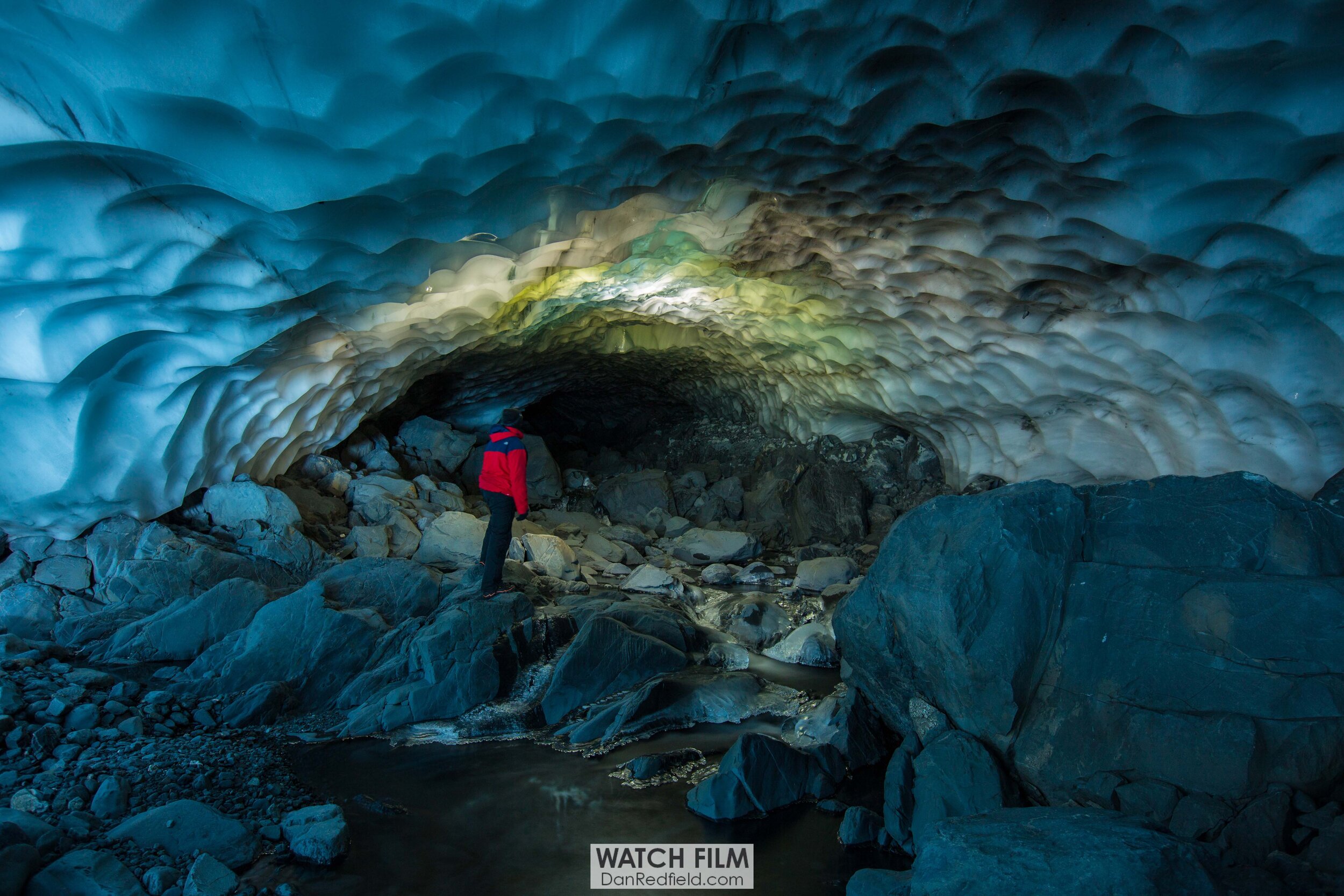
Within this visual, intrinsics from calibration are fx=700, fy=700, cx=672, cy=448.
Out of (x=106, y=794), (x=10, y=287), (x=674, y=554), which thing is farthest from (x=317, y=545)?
(x=674, y=554)

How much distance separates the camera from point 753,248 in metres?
6.70

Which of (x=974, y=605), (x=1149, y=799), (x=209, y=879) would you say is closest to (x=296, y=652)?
(x=209, y=879)

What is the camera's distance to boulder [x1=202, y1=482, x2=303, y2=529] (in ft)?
21.8

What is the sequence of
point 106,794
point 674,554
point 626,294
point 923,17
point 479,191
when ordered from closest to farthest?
1. point 106,794
2. point 923,17
3. point 479,191
4. point 626,294
5. point 674,554

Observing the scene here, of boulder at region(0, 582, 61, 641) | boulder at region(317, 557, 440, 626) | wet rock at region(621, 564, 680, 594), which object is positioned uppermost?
wet rock at region(621, 564, 680, 594)

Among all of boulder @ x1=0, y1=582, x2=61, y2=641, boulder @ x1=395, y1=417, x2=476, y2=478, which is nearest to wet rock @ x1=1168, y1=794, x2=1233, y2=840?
boulder @ x1=0, y1=582, x2=61, y2=641

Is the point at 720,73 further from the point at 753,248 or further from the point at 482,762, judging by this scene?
the point at 482,762

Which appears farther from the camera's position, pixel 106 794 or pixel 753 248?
pixel 753 248

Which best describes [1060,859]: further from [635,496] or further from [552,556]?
[635,496]

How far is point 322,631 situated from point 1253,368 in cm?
655

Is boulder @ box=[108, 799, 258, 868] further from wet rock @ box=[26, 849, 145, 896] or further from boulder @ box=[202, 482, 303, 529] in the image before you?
boulder @ box=[202, 482, 303, 529]

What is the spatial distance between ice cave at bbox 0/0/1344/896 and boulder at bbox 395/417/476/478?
3.75m

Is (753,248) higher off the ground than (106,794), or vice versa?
(753,248)

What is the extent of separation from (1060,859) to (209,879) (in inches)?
127
